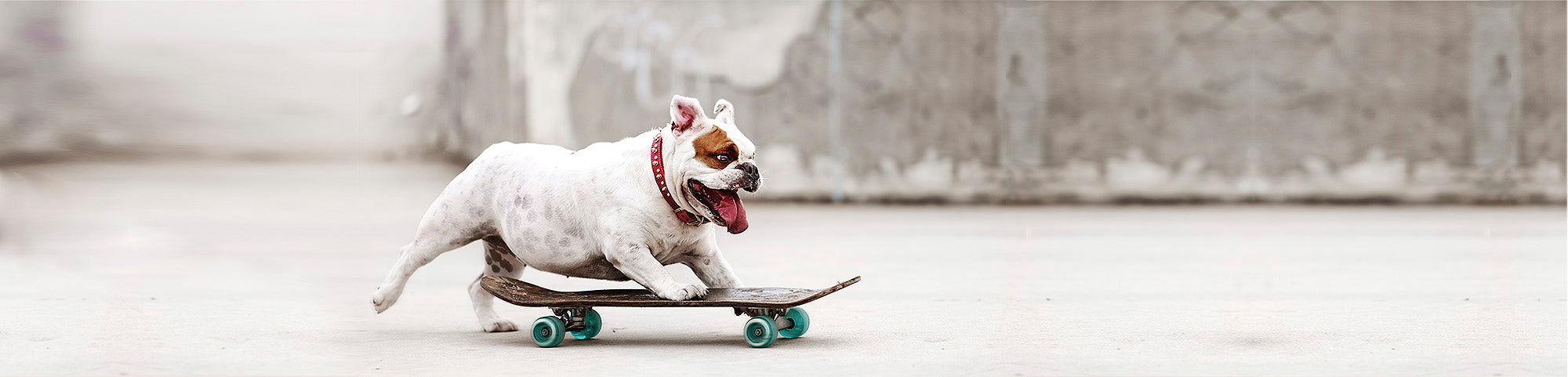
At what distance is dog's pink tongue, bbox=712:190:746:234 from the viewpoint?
495 cm

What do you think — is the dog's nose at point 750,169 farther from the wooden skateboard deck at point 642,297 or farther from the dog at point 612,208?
the wooden skateboard deck at point 642,297

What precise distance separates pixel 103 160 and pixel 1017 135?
41.4 feet

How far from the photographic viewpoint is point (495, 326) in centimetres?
569

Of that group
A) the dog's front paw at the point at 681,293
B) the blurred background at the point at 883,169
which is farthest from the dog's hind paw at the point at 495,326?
the dog's front paw at the point at 681,293

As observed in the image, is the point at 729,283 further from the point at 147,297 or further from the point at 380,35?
the point at 380,35

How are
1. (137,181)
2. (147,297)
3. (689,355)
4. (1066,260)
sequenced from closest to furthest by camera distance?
(689,355), (147,297), (1066,260), (137,181)

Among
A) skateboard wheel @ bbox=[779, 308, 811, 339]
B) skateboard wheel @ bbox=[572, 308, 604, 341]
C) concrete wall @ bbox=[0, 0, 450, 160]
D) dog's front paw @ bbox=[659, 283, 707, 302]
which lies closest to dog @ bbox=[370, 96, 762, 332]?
dog's front paw @ bbox=[659, 283, 707, 302]

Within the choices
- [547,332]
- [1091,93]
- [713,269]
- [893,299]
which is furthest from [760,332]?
[1091,93]

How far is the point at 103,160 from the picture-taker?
20094 mm

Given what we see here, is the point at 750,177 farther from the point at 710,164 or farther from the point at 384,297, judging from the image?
the point at 384,297

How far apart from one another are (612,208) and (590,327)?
545 millimetres

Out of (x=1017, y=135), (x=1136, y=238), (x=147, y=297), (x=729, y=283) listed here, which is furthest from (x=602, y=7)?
(x=729, y=283)

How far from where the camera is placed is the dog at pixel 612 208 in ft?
16.3

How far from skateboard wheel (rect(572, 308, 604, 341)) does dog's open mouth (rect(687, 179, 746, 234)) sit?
0.68m
